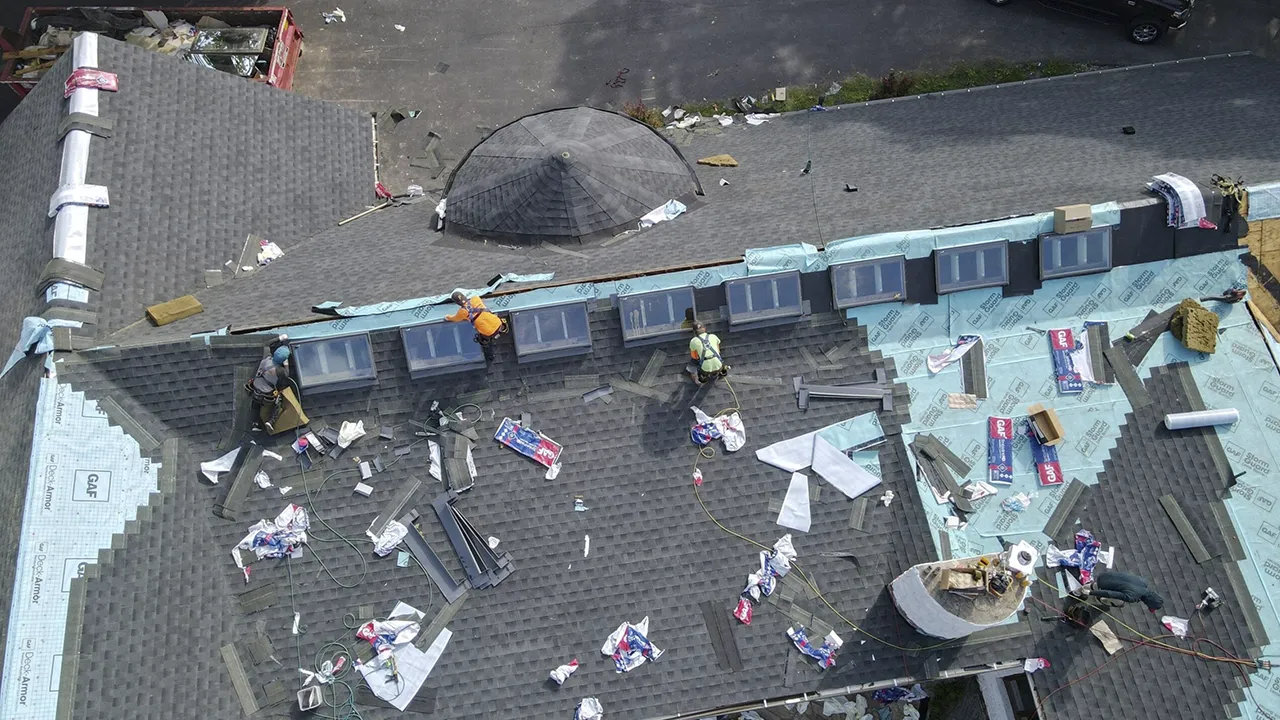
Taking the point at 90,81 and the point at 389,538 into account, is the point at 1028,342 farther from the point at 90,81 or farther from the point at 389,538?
the point at 90,81

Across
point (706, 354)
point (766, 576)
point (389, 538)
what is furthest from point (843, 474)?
point (389, 538)

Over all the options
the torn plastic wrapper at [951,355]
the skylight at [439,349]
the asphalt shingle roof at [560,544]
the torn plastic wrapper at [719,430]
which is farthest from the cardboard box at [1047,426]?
the skylight at [439,349]

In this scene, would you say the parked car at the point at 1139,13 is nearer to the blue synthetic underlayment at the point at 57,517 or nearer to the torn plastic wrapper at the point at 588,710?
the torn plastic wrapper at the point at 588,710

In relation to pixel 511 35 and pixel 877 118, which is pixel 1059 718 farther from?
pixel 511 35

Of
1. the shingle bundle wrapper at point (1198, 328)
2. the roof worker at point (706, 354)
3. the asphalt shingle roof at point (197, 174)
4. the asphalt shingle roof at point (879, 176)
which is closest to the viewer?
the roof worker at point (706, 354)

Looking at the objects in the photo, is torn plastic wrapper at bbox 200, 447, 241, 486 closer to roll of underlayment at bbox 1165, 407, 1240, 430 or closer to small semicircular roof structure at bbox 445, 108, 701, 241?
small semicircular roof structure at bbox 445, 108, 701, 241

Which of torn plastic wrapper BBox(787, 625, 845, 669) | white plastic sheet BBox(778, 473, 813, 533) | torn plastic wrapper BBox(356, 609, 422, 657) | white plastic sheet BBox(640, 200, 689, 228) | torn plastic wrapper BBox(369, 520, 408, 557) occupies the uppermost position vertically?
white plastic sheet BBox(640, 200, 689, 228)

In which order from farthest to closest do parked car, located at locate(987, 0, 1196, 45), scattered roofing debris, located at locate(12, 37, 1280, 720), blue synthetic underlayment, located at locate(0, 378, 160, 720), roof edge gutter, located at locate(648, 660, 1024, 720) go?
1. parked car, located at locate(987, 0, 1196, 45)
2. scattered roofing debris, located at locate(12, 37, 1280, 720)
3. roof edge gutter, located at locate(648, 660, 1024, 720)
4. blue synthetic underlayment, located at locate(0, 378, 160, 720)

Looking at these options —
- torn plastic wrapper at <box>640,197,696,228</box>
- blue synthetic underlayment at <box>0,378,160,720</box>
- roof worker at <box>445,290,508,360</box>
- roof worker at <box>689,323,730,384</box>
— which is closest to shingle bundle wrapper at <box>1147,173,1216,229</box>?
roof worker at <box>689,323,730,384</box>

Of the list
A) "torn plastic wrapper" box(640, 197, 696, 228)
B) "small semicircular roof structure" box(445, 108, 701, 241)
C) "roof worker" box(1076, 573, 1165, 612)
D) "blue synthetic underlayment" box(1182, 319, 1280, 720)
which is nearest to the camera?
"roof worker" box(1076, 573, 1165, 612)
